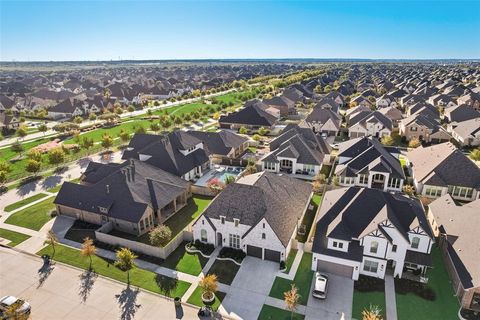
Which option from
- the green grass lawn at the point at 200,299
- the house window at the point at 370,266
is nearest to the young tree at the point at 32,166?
the green grass lawn at the point at 200,299

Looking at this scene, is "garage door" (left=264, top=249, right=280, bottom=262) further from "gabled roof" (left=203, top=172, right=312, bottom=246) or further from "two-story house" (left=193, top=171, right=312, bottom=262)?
"gabled roof" (left=203, top=172, right=312, bottom=246)

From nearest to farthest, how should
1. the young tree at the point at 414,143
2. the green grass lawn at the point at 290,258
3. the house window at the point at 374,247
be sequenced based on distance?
1. the house window at the point at 374,247
2. the green grass lawn at the point at 290,258
3. the young tree at the point at 414,143

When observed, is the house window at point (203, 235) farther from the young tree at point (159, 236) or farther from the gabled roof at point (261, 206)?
the young tree at point (159, 236)

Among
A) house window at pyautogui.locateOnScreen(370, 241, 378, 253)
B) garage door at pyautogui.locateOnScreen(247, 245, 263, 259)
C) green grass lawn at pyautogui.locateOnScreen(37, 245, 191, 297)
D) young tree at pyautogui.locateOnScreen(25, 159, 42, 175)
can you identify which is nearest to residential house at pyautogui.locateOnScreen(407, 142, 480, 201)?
house window at pyautogui.locateOnScreen(370, 241, 378, 253)

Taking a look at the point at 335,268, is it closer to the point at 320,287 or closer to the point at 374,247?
the point at 320,287

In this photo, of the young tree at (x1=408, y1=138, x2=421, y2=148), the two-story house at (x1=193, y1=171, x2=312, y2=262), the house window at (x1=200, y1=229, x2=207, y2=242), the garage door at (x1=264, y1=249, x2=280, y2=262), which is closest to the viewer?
the two-story house at (x1=193, y1=171, x2=312, y2=262)

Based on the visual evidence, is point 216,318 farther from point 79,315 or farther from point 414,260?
point 414,260

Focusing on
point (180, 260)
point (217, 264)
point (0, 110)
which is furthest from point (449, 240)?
point (0, 110)

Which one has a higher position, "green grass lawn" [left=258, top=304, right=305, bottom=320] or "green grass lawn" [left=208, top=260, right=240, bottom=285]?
"green grass lawn" [left=208, top=260, right=240, bottom=285]
